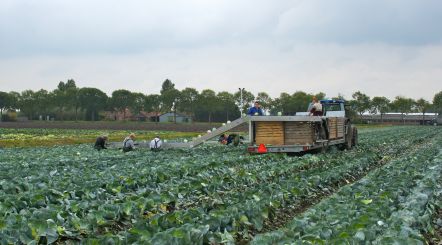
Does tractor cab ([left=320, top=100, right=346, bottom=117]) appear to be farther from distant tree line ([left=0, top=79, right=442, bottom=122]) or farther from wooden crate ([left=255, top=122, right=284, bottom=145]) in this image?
distant tree line ([left=0, top=79, right=442, bottom=122])

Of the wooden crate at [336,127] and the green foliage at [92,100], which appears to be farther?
the green foliage at [92,100]

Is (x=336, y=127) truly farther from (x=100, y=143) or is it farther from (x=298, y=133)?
(x=100, y=143)

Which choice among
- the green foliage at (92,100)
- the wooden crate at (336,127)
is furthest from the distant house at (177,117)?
the wooden crate at (336,127)

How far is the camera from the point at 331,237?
640 cm

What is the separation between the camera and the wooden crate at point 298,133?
63.1ft

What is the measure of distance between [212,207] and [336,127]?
14.1 meters

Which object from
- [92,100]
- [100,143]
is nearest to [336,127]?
[100,143]

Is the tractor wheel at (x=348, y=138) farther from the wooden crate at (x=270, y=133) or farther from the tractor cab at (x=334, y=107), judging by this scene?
the wooden crate at (x=270, y=133)

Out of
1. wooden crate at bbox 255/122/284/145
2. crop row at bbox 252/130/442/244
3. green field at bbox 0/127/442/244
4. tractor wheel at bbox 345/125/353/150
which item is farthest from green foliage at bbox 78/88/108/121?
crop row at bbox 252/130/442/244

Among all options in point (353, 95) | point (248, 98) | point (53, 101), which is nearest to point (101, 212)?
point (248, 98)

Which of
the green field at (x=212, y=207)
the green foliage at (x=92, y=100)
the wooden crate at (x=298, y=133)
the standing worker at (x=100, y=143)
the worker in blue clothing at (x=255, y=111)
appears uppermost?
the green foliage at (x=92, y=100)

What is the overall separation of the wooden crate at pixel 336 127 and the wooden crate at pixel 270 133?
8.79 ft

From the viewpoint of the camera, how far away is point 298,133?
19.2 metres

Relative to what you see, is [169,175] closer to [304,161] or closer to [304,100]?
[304,161]
